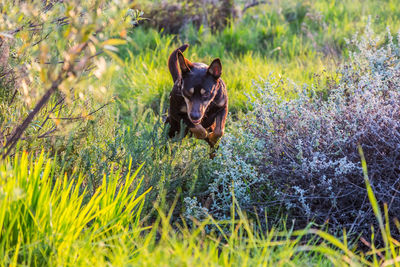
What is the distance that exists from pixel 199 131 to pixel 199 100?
274 millimetres

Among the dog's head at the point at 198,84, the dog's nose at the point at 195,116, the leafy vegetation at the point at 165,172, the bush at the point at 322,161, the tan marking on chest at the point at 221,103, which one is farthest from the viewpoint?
the tan marking on chest at the point at 221,103

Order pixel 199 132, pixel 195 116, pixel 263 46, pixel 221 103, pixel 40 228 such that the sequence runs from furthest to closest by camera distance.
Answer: pixel 263 46 → pixel 221 103 → pixel 199 132 → pixel 195 116 → pixel 40 228

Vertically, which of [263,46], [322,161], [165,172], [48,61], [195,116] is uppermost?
[48,61]

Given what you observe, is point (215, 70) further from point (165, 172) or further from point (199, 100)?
point (165, 172)

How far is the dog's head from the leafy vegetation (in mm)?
331

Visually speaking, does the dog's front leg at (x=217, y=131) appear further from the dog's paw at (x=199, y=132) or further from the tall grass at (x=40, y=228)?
the tall grass at (x=40, y=228)

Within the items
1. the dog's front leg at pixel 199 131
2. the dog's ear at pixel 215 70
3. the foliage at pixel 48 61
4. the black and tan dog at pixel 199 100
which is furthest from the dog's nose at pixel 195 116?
the foliage at pixel 48 61

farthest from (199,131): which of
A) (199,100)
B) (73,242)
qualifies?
(73,242)

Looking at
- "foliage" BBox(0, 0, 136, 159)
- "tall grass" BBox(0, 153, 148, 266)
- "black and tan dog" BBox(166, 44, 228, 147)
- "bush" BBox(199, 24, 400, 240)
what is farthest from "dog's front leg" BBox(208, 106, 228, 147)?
"tall grass" BBox(0, 153, 148, 266)

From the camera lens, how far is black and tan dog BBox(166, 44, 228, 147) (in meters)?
3.87

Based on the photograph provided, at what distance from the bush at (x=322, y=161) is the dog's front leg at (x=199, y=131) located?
12.2 inches

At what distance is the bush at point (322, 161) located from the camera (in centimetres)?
301

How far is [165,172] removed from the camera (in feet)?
11.5

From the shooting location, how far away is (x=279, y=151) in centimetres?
331
